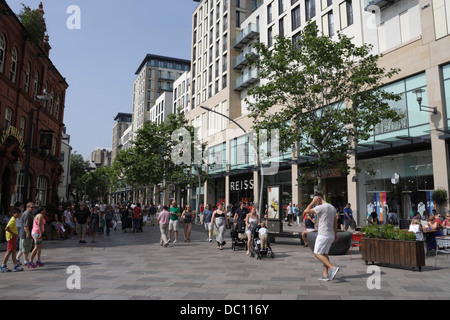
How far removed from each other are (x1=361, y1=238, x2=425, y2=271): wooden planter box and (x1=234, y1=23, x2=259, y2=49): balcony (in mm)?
32464

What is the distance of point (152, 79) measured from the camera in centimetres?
8369

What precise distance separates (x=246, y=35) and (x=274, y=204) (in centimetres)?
2699

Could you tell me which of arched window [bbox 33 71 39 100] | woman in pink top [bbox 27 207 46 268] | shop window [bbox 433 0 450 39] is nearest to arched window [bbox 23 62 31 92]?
arched window [bbox 33 71 39 100]

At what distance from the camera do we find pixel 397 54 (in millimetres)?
20922

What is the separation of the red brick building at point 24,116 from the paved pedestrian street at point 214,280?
29.6 feet

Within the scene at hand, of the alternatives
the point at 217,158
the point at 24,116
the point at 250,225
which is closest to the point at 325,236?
the point at 250,225

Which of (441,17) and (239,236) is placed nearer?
(239,236)

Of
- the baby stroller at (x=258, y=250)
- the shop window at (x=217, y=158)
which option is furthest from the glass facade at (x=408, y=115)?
the shop window at (x=217, y=158)

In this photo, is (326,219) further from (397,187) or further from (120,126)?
(120,126)

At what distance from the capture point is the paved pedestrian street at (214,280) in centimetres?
623

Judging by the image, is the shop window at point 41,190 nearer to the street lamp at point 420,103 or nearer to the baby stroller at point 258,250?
the baby stroller at point 258,250

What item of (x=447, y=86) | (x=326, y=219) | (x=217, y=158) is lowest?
(x=326, y=219)
